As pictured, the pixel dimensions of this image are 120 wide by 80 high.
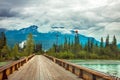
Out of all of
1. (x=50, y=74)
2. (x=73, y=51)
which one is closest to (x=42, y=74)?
(x=50, y=74)

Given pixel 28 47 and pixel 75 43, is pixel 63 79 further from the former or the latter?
pixel 75 43

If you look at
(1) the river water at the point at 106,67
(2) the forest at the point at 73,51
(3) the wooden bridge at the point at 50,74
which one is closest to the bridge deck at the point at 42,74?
(3) the wooden bridge at the point at 50,74

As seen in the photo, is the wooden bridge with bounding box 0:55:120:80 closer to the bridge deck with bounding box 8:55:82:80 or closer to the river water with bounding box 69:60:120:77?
the bridge deck with bounding box 8:55:82:80

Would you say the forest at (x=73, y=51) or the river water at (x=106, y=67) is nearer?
the river water at (x=106, y=67)

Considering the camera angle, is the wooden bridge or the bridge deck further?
the bridge deck

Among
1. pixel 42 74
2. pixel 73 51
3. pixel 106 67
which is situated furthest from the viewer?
pixel 73 51

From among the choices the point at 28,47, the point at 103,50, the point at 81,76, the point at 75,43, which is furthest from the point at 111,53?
the point at 81,76

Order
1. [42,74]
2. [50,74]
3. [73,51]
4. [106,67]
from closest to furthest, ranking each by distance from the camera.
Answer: [42,74] → [50,74] → [106,67] → [73,51]

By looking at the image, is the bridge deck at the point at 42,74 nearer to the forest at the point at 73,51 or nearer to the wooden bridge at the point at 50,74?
the wooden bridge at the point at 50,74

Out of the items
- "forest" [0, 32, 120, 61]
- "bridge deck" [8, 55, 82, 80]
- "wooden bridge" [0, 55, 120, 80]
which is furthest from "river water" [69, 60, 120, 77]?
"forest" [0, 32, 120, 61]

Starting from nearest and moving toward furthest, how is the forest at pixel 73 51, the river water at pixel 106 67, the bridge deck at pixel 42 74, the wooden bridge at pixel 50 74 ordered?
the wooden bridge at pixel 50 74 → the bridge deck at pixel 42 74 → the river water at pixel 106 67 → the forest at pixel 73 51

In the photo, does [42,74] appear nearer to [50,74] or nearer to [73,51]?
[50,74]

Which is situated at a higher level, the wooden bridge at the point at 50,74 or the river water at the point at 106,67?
the wooden bridge at the point at 50,74

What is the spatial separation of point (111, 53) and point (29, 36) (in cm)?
4979
